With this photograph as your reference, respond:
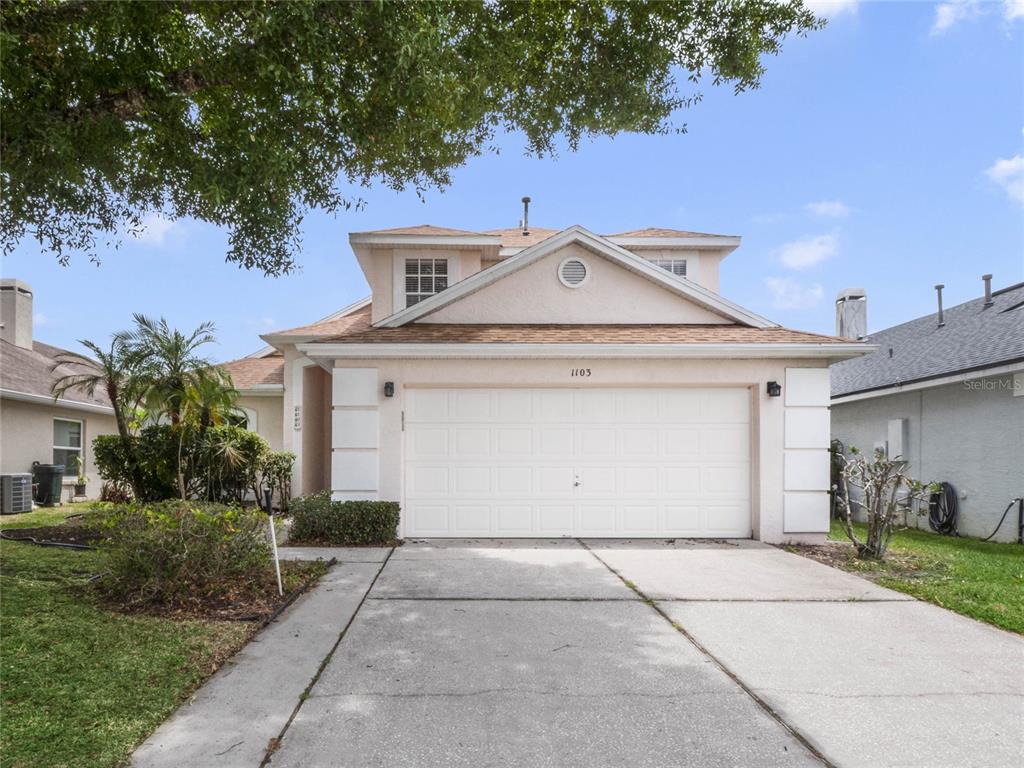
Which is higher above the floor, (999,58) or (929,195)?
(999,58)

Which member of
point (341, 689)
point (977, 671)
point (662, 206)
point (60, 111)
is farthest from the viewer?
point (662, 206)

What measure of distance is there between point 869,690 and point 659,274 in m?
7.61

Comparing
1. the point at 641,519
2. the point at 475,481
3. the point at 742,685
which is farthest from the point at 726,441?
the point at 742,685

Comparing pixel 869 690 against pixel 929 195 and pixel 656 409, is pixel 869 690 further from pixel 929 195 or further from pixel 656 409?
pixel 929 195

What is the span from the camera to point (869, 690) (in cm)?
392

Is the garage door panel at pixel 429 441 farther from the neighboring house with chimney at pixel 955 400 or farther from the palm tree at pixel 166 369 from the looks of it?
the neighboring house with chimney at pixel 955 400

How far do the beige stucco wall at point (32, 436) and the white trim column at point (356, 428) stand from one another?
9.14 m

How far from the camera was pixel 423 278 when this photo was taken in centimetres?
1204

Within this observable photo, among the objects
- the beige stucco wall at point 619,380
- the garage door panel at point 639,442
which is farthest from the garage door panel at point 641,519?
the beige stucco wall at point 619,380

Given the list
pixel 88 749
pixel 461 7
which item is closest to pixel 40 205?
pixel 461 7

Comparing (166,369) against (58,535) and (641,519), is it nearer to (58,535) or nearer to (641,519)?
(58,535)

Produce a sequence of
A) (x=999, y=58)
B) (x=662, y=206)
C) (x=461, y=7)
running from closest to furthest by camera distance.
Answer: (x=461, y=7) < (x=999, y=58) < (x=662, y=206)

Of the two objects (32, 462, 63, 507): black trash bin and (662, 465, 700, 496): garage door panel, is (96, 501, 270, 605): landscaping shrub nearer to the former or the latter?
(662, 465, 700, 496): garage door panel

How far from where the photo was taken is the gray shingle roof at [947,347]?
450 inches
